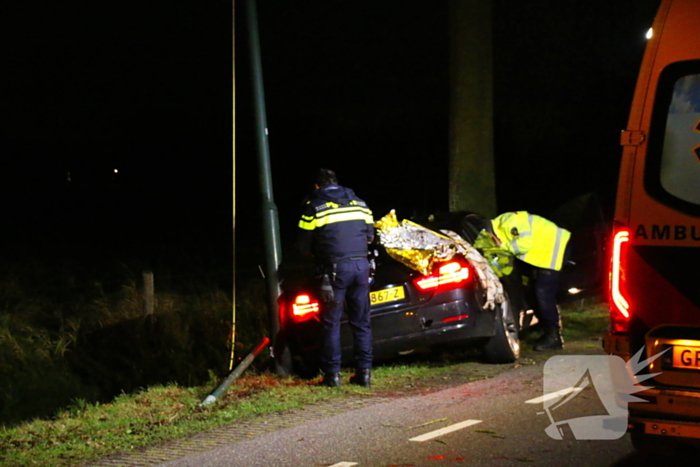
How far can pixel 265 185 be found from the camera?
9430 millimetres

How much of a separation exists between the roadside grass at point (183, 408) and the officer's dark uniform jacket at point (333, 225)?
3.94ft

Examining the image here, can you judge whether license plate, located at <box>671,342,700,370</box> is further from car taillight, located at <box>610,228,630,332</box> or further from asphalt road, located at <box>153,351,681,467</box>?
asphalt road, located at <box>153,351,681,467</box>

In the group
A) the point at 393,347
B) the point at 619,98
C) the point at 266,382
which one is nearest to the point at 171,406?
the point at 266,382

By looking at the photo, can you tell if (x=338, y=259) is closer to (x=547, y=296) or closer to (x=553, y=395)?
(x=553, y=395)

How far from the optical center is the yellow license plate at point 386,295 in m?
8.86

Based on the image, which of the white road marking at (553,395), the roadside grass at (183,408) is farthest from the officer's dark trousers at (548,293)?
the white road marking at (553,395)

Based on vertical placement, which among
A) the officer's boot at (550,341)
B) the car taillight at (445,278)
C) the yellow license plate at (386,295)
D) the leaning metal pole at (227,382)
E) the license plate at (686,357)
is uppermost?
the license plate at (686,357)

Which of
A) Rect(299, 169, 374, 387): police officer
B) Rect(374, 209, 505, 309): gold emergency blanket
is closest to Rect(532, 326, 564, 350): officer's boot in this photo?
Rect(374, 209, 505, 309): gold emergency blanket

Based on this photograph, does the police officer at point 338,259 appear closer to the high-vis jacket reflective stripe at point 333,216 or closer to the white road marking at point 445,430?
the high-vis jacket reflective stripe at point 333,216

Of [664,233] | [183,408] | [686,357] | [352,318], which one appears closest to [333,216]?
[352,318]

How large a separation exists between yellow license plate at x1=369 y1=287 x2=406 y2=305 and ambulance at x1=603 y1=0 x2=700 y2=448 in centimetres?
396

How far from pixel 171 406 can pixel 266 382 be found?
4.07 feet

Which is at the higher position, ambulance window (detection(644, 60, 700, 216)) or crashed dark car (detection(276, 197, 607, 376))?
ambulance window (detection(644, 60, 700, 216))

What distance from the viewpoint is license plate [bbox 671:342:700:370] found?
4.68 meters
